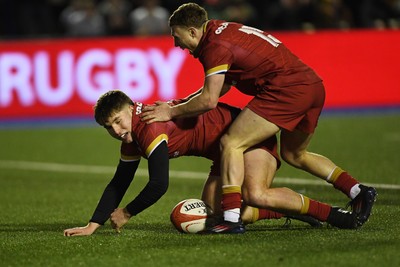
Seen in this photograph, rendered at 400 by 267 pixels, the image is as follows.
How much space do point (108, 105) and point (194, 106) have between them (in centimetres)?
63

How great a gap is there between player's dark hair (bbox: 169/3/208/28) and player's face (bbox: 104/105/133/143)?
74 cm

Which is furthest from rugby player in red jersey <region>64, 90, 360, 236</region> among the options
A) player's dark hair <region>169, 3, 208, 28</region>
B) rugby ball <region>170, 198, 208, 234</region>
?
player's dark hair <region>169, 3, 208, 28</region>

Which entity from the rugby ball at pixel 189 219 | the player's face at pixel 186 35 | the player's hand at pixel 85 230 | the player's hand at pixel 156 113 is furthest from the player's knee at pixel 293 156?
the player's hand at pixel 85 230

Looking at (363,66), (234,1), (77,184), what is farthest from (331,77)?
(77,184)

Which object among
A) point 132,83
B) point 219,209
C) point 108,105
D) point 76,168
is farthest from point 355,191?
point 132,83

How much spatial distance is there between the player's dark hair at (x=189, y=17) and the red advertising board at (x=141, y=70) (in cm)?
1051

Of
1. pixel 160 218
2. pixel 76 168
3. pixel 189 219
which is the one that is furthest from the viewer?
pixel 76 168

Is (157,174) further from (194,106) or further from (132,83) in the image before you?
(132,83)

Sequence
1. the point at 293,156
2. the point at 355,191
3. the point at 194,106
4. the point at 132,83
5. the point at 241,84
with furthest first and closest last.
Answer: the point at 132,83
the point at 293,156
the point at 355,191
the point at 241,84
the point at 194,106

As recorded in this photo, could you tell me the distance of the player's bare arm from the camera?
24.4 ft

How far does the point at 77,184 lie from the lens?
11961 millimetres

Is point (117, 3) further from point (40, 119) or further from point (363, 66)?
point (363, 66)

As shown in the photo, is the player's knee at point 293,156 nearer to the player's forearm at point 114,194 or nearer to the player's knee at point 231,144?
the player's knee at point 231,144

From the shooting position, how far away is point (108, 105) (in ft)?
24.4
